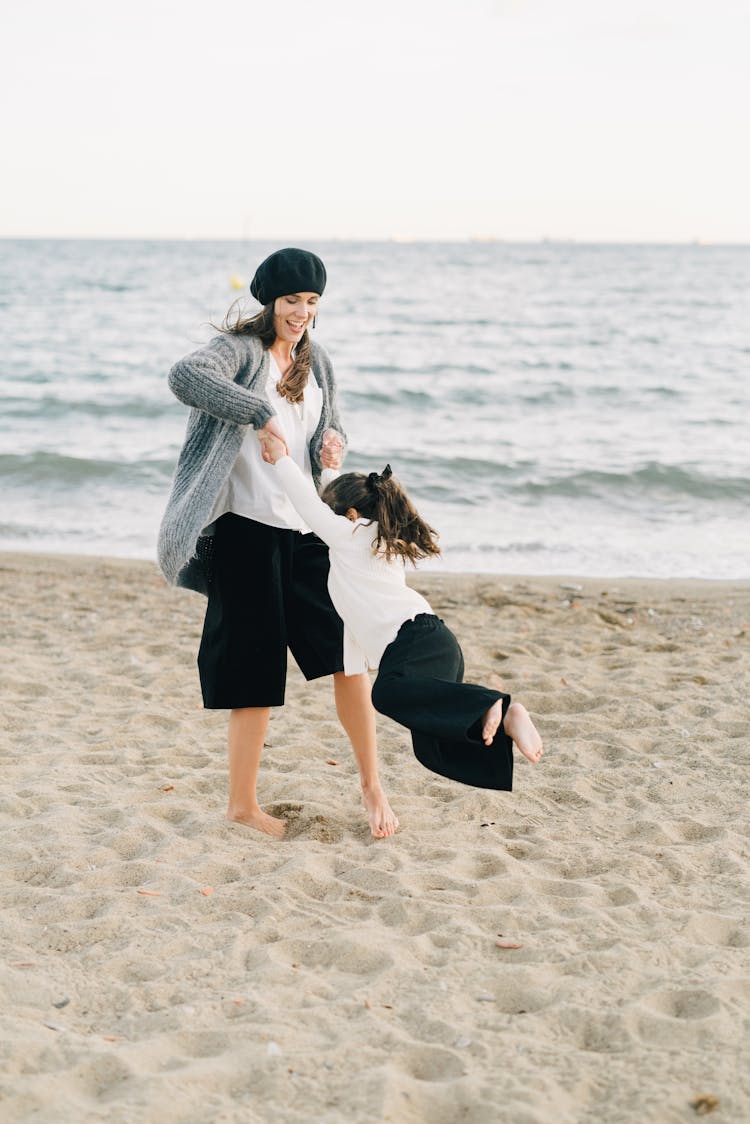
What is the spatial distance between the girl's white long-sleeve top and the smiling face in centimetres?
45

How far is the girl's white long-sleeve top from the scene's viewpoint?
3432mm

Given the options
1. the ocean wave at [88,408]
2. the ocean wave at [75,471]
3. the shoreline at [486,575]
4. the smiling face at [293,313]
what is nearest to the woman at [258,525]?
the smiling face at [293,313]

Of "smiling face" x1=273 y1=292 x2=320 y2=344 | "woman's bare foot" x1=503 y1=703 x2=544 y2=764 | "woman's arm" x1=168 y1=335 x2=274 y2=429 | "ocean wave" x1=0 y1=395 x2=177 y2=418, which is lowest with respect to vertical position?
"ocean wave" x1=0 y1=395 x2=177 y2=418

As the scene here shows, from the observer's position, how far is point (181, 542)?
11.5 feet

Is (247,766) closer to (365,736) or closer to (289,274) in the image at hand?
(365,736)

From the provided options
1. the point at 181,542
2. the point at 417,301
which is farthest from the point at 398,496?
the point at 417,301

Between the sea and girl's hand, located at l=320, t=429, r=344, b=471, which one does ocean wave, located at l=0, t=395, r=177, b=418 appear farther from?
girl's hand, located at l=320, t=429, r=344, b=471

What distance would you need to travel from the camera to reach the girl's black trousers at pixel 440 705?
125 inches

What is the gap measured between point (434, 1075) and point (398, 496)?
1.68m

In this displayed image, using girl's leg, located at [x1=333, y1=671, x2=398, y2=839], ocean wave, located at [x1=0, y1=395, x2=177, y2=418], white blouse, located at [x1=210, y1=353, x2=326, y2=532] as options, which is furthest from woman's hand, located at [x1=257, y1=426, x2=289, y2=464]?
ocean wave, located at [x1=0, y1=395, x2=177, y2=418]

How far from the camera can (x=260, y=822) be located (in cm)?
393

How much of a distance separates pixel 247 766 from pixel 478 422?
1320 centimetres

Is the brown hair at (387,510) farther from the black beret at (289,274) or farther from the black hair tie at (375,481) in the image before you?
the black beret at (289,274)

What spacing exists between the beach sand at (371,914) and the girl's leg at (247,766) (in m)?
0.07
